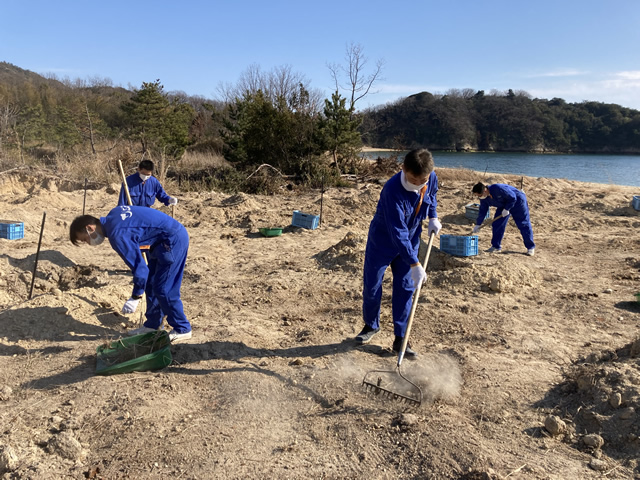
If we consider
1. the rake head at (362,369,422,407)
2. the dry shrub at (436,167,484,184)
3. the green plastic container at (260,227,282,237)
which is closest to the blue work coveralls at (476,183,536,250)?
the green plastic container at (260,227,282,237)

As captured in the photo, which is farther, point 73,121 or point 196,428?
point 73,121

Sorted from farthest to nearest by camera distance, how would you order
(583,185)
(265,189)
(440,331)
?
(583,185)
(265,189)
(440,331)

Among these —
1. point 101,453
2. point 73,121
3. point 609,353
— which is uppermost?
point 73,121

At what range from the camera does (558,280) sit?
6.27m

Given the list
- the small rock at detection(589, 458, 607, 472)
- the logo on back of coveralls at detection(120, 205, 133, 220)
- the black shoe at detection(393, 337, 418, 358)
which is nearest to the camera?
the small rock at detection(589, 458, 607, 472)

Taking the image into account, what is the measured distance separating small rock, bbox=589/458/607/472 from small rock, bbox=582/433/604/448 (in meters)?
0.15

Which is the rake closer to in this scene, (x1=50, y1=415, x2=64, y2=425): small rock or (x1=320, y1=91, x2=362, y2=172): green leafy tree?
(x1=50, y1=415, x2=64, y2=425): small rock

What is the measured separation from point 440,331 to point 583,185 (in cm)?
1486

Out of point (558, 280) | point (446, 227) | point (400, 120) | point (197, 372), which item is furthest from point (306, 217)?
point (400, 120)

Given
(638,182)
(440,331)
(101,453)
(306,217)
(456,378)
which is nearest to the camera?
(101,453)

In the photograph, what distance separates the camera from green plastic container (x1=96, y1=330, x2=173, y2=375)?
11.7 feet

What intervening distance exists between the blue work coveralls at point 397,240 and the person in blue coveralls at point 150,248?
62.3 inches

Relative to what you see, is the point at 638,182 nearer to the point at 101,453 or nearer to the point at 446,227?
the point at 446,227

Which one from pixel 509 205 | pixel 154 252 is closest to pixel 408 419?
pixel 154 252
